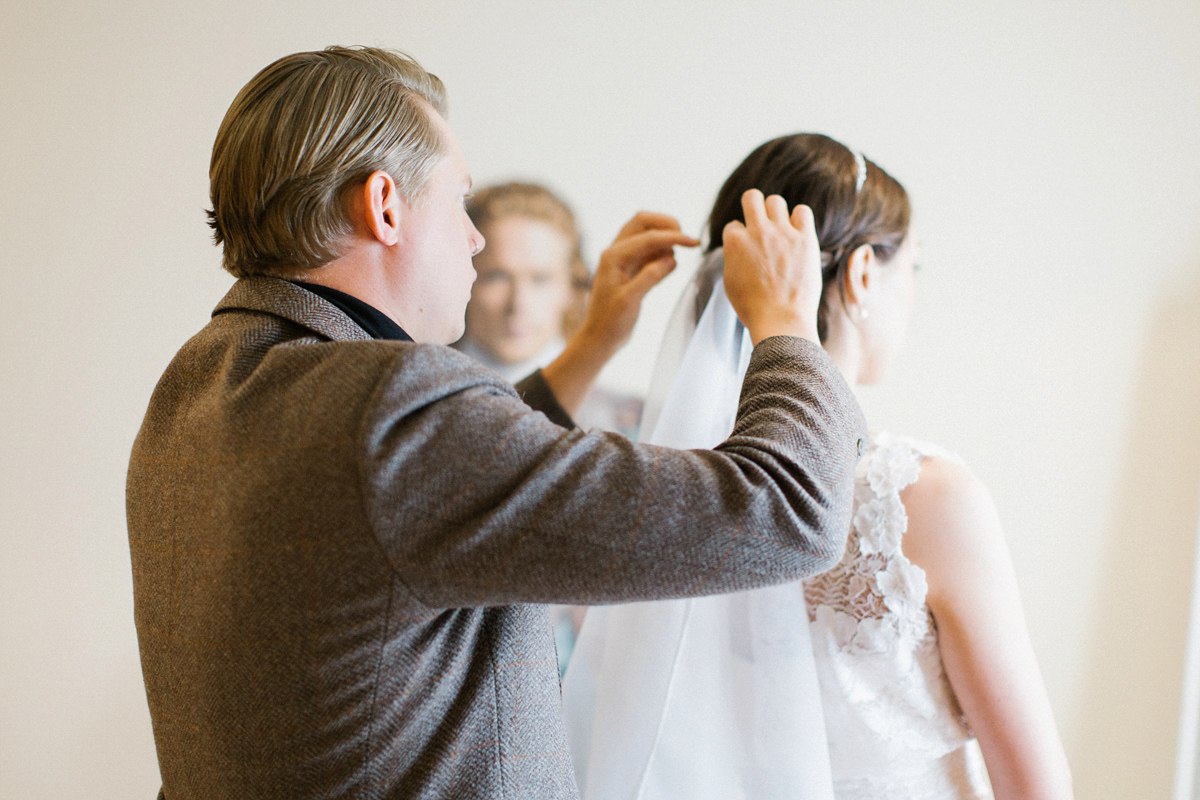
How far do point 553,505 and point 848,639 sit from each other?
60cm

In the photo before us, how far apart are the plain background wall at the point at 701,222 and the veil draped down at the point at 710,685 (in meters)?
0.44

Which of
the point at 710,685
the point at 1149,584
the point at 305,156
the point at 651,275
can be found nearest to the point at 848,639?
the point at 710,685

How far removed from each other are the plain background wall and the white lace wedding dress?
0.61 meters

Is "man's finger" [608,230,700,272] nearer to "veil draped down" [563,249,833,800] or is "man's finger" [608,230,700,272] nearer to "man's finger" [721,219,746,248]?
"veil draped down" [563,249,833,800]

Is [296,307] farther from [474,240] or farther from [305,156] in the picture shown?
[474,240]

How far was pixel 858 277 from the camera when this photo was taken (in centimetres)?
104

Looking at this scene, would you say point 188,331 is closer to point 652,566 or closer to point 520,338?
point 520,338

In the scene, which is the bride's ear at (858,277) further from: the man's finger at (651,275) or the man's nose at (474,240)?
the man's nose at (474,240)

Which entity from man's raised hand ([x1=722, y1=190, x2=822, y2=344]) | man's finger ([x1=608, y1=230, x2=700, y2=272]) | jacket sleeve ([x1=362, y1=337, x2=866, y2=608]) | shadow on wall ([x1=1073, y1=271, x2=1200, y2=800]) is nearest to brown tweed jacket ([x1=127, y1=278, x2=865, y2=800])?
jacket sleeve ([x1=362, y1=337, x2=866, y2=608])

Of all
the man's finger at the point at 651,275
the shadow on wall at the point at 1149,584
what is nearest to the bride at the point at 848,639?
the man's finger at the point at 651,275

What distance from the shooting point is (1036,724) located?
0.92 m

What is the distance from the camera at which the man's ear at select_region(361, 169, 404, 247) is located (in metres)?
0.68

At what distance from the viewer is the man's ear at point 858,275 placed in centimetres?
104

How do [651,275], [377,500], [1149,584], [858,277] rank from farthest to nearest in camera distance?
1. [1149,584]
2. [651,275]
3. [858,277]
4. [377,500]
